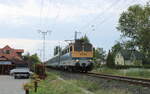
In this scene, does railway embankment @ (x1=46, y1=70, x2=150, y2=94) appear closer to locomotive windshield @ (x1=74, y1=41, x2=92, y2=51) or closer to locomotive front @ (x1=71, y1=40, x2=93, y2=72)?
locomotive front @ (x1=71, y1=40, x2=93, y2=72)

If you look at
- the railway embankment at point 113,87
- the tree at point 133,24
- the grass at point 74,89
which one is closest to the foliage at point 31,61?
the tree at point 133,24

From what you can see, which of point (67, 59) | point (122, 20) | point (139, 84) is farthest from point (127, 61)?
point (139, 84)

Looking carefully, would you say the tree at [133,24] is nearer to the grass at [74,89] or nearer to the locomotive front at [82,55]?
the locomotive front at [82,55]

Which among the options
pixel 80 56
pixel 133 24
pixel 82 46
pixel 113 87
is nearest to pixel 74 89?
pixel 113 87

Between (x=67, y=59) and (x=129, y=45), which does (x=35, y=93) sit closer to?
(x=67, y=59)

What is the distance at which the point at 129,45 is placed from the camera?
67.1 metres

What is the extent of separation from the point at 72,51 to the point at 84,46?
1818 millimetres

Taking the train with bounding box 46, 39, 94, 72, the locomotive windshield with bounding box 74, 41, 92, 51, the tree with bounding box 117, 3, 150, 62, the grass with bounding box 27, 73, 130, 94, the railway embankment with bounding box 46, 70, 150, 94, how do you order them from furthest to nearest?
the tree with bounding box 117, 3, 150, 62, the locomotive windshield with bounding box 74, 41, 92, 51, the train with bounding box 46, 39, 94, 72, the railway embankment with bounding box 46, 70, 150, 94, the grass with bounding box 27, 73, 130, 94

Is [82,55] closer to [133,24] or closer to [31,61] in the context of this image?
[133,24]

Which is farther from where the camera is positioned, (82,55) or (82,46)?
(82,46)

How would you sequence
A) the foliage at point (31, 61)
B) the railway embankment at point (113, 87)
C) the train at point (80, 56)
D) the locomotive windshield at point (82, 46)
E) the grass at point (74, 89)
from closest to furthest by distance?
the grass at point (74, 89) < the railway embankment at point (113, 87) < the train at point (80, 56) < the locomotive windshield at point (82, 46) < the foliage at point (31, 61)

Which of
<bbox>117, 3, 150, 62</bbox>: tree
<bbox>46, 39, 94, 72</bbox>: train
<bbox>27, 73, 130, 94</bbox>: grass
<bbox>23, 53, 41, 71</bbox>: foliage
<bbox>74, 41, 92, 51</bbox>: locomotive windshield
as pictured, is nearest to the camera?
<bbox>27, 73, 130, 94</bbox>: grass

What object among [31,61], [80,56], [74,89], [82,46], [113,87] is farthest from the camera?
[31,61]

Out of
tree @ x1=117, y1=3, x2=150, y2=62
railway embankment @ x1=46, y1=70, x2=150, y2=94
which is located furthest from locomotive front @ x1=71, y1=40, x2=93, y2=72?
tree @ x1=117, y1=3, x2=150, y2=62
